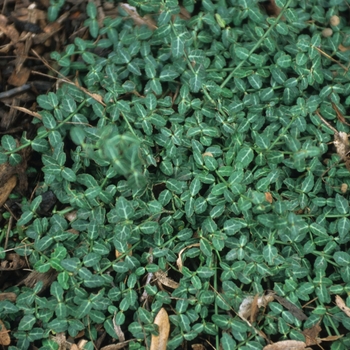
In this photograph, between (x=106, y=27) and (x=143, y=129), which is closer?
(x=143, y=129)

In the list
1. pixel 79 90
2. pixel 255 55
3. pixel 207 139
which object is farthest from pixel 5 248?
pixel 255 55

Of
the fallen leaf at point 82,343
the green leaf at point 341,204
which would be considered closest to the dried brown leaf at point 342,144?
the green leaf at point 341,204

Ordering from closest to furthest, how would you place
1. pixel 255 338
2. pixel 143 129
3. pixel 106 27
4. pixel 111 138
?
pixel 111 138, pixel 255 338, pixel 143 129, pixel 106 27

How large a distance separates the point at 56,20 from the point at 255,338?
8.24 ft

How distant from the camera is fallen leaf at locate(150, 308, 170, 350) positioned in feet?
9.71

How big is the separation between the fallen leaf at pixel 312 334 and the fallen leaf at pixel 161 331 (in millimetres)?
820

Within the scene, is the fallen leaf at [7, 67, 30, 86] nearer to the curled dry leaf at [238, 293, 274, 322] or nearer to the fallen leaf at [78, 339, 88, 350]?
the fallen leaf at [78, 339, 88, 350]

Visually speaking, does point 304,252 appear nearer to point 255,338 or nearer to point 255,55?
point 255,338

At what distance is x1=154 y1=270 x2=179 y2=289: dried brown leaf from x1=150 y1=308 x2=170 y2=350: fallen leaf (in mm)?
158

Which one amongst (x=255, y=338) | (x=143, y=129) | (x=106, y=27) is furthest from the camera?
(x=106, y=27)

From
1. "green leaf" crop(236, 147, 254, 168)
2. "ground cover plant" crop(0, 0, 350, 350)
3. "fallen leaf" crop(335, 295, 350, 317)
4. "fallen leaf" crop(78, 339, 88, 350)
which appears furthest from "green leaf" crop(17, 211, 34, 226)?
"fallen leaf" crop(335, 295, 350, 317)

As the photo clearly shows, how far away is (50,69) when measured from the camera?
11.6ft

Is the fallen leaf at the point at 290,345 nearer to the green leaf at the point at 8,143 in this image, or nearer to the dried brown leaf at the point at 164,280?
the dried brown leaf at the point at 164,280

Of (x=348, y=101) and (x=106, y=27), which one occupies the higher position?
(x=106, y=27)
